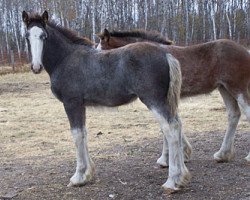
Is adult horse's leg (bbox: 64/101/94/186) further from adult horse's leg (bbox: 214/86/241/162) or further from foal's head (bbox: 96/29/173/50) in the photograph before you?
adult horse's leg (bbox: 214/86/241/162)

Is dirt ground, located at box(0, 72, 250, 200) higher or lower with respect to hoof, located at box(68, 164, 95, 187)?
lower

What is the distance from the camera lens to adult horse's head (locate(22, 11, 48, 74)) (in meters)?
5.10

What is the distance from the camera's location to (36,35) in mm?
5168

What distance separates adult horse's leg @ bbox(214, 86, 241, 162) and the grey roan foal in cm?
122

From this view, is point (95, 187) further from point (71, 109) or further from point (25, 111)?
point (25, 111)

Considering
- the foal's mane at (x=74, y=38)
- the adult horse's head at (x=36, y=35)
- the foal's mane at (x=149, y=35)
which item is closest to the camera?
the adult horse's head at (x=36, y=35)

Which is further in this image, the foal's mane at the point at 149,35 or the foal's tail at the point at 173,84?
the foal's mane at the point at 149,35

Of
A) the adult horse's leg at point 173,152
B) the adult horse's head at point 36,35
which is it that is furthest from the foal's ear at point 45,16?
the adult horse's leg at point 173,152

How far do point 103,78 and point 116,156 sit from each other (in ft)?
6.36

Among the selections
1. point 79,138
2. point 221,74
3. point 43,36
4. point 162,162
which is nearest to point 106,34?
point 43,36

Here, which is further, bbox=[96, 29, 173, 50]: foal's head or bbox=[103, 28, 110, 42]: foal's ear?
bbox=[103, 28, 110, 42]: foal's ear

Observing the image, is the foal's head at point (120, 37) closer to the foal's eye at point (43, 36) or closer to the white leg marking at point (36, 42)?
the foal's eye at point (43, 36)

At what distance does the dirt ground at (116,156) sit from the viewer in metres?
5.18

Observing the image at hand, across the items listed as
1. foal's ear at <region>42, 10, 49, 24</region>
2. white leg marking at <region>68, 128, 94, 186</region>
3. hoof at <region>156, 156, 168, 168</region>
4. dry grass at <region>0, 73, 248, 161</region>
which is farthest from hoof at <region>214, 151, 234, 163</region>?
foal's ear at <region>42, 10, 49, 24</region>
